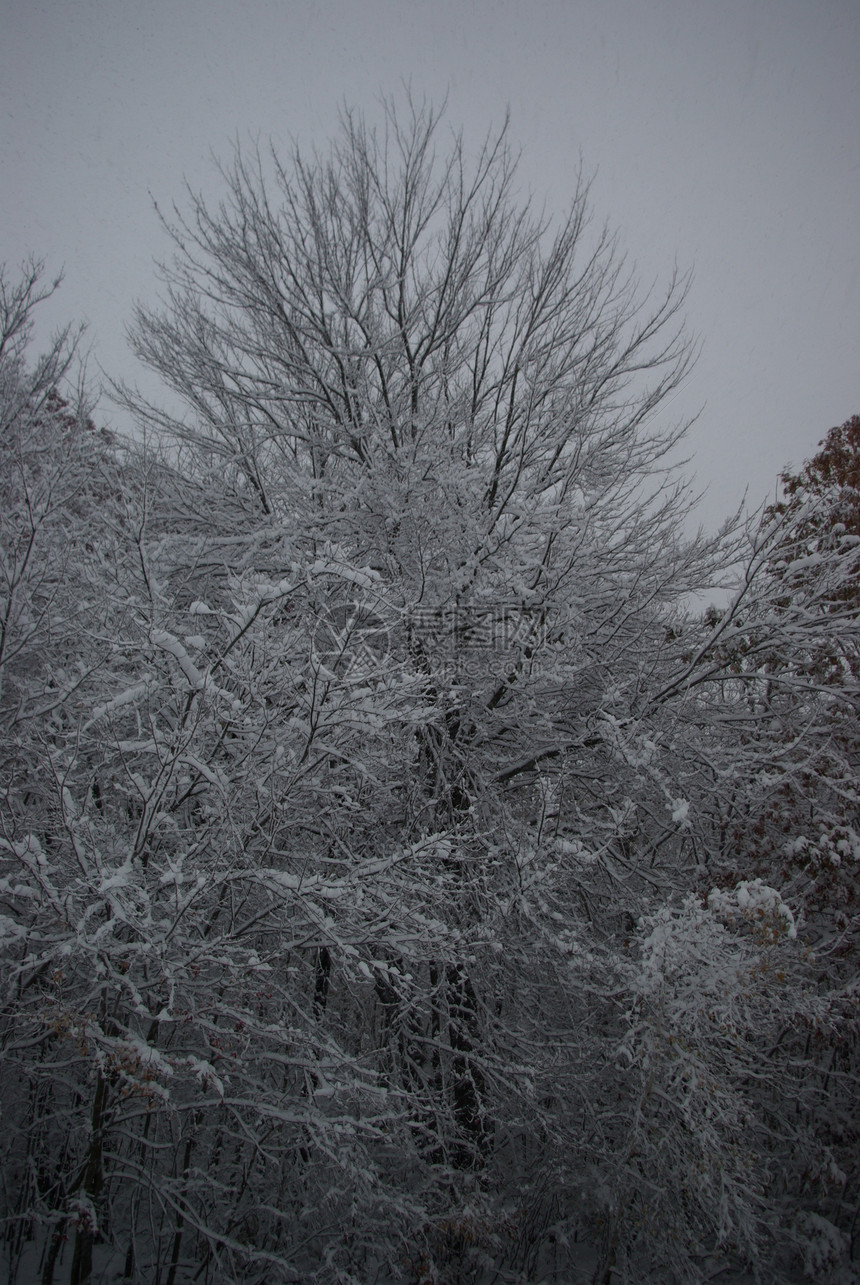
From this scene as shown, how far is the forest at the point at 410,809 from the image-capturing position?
3021 mm

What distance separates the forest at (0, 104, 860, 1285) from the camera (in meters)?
3.02

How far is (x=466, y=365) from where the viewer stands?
5820 mm

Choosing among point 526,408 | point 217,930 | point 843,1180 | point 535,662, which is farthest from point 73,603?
point 843,1180

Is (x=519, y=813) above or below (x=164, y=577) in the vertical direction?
below

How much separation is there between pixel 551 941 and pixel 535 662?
1792 millimetres

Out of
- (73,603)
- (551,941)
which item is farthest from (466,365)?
(551,941)

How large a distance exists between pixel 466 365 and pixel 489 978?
5.09m

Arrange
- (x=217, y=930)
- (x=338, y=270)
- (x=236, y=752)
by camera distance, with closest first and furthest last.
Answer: (x=236, y=752) < (x=217, y=930) < (x=338, y=270)

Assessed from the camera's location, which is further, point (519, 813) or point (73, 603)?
point (519, 813)

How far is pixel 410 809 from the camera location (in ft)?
14.0

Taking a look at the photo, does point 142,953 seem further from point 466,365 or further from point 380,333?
point 466,365

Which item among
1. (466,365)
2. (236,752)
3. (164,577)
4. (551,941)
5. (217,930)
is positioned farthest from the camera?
(466,365)

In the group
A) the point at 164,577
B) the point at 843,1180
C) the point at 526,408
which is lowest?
the point at 843,1180

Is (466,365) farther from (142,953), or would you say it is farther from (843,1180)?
(843,1180)
